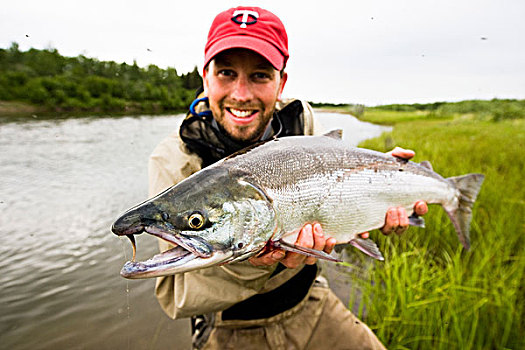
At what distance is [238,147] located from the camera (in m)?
2.43

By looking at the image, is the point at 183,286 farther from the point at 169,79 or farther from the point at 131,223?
the point at 169,79

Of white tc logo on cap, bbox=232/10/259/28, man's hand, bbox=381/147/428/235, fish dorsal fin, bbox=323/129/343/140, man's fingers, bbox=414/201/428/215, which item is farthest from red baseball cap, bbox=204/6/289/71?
man's fingers, bbox=414/201/428/215

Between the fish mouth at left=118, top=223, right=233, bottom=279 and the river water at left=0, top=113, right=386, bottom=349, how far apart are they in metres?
2.80

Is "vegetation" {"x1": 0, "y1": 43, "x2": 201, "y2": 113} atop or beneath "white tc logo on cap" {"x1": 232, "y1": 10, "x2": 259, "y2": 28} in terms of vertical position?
atop

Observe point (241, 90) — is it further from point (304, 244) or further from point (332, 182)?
point (304, 244)

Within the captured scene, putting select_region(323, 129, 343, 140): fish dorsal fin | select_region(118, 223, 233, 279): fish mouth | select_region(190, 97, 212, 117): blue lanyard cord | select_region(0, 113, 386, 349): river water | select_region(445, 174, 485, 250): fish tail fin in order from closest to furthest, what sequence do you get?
select_region(118, 223, 233, 279): fish mouth, select_region(323, 129, 343, 140): fish dorsal fin, select_region(190, 97, 212, 117): blue lanyard cord, select_region(445, 174, 485, 250): fish tail fin, select_region(0, 113, 386, 349): river water

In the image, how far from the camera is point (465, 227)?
2.69 metres

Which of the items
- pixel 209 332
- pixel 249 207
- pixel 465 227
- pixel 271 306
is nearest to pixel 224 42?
pixel 249 207

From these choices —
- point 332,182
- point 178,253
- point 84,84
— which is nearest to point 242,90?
point 332,182

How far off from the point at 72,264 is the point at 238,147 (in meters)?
4.38

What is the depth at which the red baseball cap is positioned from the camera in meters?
2.23

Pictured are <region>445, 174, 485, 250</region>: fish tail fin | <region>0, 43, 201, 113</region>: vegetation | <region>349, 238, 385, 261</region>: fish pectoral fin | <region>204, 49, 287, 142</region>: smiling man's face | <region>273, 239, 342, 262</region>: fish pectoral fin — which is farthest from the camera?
<region>0, 43, 201, 113</region>: vegetation

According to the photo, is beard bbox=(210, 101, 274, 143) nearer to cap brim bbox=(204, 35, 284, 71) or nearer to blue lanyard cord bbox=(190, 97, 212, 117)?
blue lanyard cord bbox=(190, 97, 212, 117)

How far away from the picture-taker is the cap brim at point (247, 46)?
2201 millimetres
